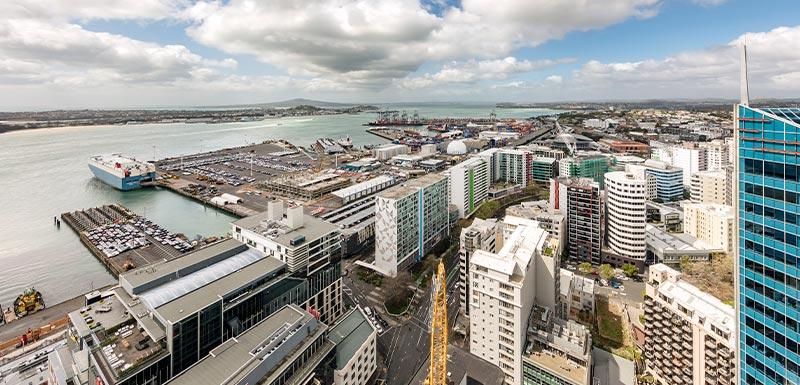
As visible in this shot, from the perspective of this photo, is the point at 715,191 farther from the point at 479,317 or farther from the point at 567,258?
the point at 479,317

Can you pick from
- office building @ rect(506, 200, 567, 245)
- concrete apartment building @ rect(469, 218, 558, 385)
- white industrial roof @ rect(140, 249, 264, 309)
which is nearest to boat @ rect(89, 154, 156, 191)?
white industrial roof @ rect(140, 249, 264, 309)

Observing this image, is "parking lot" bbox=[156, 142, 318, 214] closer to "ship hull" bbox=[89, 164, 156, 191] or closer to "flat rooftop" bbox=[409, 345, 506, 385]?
"ship hull" bbox=[89, 164, 156, 191]

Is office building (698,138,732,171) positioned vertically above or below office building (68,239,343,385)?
above

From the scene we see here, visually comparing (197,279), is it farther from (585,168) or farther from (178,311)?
(585,168)

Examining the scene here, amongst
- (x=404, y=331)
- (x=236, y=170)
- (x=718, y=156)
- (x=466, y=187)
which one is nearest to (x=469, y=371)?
(x=404, y=331)

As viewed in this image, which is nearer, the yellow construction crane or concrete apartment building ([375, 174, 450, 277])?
the yellow construction crane

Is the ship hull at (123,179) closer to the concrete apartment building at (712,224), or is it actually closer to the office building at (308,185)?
the office building at (308,185)

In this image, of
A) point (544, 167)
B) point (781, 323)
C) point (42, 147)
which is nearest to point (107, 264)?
point (781, 323)
